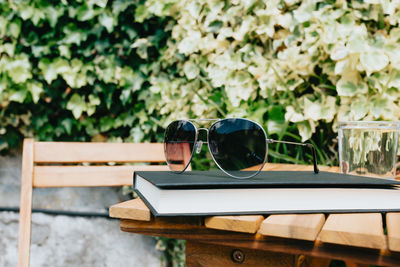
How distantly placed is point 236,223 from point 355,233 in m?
→ 0.14

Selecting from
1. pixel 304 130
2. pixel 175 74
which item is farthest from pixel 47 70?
pixel 304 130

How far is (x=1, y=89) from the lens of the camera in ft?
5.22

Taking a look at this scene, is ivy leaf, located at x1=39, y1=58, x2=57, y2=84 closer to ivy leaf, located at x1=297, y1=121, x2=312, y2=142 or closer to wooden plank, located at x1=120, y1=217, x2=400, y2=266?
ivy leaf, located at x1=297, y1=121, x2=312, y2=142

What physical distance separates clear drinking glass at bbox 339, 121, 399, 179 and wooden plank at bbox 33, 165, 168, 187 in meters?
0.69

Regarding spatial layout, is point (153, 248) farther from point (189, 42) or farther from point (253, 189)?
point (253, 189)

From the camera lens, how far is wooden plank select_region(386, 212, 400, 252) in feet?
1.26

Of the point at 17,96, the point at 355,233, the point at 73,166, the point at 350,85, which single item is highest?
the point at 350,85

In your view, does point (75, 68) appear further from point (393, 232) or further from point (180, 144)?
point (393, 232)

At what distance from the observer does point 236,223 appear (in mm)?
463

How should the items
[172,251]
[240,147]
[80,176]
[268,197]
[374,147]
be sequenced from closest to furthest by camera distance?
[268,197] → [240,147] → [374,147] → [80,176] → [172,251]

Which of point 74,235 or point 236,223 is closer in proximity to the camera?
point 236,223

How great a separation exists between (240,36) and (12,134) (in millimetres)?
Result: 1195

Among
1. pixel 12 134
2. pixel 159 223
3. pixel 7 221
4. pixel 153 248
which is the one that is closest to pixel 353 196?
pixel 159 223

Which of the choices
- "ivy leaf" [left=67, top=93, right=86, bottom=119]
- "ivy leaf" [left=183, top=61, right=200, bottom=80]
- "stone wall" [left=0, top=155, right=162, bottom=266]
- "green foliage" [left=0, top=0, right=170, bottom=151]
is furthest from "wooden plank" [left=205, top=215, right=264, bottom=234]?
"stone wall" [left=0, top=155, right=162, bottom=266]
